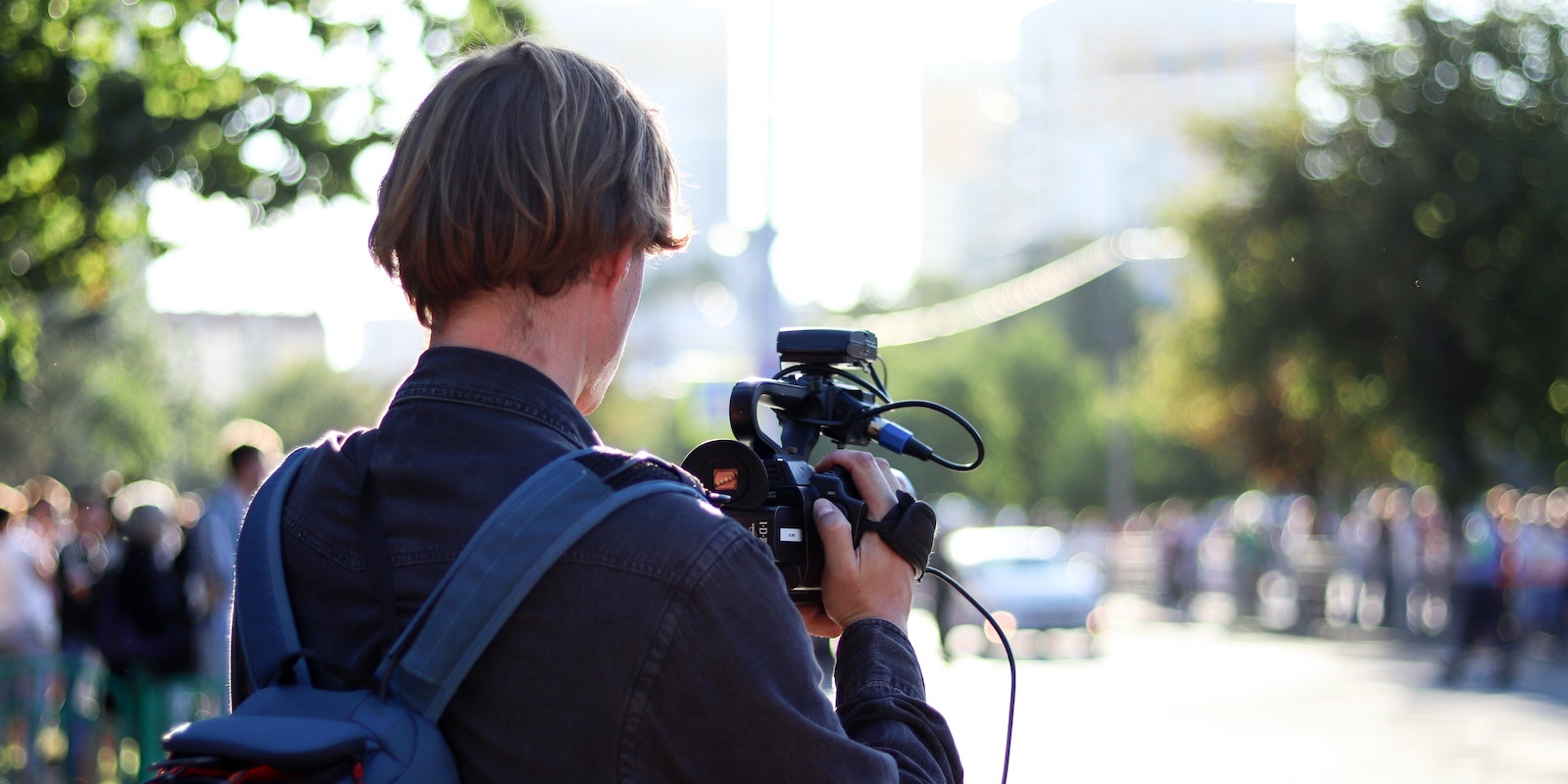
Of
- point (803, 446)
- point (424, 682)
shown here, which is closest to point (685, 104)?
point (803, 446)

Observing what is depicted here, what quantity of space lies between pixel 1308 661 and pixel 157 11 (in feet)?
49.2

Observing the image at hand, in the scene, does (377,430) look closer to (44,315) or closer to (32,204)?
(32,204)

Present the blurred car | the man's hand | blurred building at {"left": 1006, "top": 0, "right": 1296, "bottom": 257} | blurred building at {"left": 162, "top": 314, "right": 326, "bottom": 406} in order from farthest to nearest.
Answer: blurred building at {"left": 1006, "top": 0, "right": 1296, "bottom": 257} → blurred building at {"left": 162, "top": 314, "right": 326, "bottom": 406} → the blurred car → the man's hand

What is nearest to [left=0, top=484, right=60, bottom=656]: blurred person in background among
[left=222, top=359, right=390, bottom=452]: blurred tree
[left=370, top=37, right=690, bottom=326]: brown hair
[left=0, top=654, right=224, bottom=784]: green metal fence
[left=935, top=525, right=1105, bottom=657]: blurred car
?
[left=0, top=654, right=224, bottom=784]: green metal fence

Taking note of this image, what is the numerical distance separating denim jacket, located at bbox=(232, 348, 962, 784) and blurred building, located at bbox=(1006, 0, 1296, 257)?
105m

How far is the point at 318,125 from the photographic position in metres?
8.14

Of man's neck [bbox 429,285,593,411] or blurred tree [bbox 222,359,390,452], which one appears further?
blurred tree [bbox 222,359,390,452]

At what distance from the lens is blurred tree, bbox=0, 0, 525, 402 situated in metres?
7.32

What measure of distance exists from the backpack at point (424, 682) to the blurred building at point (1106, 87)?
345 feet

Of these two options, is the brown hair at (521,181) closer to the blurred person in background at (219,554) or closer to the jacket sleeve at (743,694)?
the jacket sleeve at (743,694)

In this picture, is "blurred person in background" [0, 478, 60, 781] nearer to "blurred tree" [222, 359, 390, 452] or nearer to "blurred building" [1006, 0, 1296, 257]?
"blurred tree" [222, 359, 390, 452]

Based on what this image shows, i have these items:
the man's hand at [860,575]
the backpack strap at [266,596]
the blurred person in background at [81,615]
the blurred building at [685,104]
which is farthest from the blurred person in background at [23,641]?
the blurred building at [685,104]

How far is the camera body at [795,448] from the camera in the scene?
6.27 ft

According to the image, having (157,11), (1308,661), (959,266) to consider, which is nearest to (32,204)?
(157,11)
